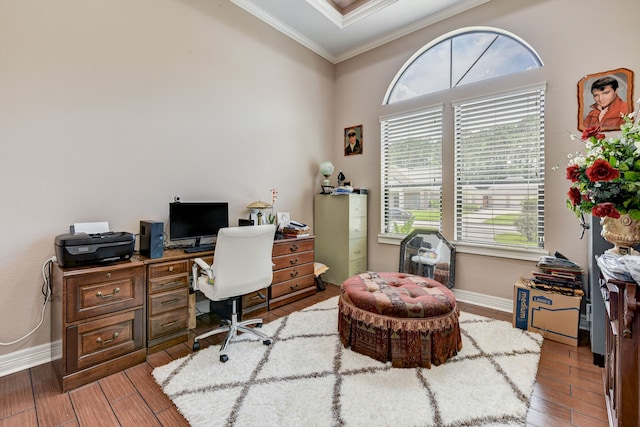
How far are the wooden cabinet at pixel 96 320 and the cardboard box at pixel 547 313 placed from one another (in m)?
3.24

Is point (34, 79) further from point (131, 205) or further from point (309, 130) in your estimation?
point (309, 130)

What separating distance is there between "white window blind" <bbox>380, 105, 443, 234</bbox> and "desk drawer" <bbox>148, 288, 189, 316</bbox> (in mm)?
2748

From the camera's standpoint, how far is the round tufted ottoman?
6.34 feet

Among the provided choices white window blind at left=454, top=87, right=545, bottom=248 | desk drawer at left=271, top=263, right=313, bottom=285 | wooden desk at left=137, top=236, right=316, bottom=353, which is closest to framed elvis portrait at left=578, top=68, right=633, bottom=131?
white window blind at left=454, top=87, right=545, bottom=248

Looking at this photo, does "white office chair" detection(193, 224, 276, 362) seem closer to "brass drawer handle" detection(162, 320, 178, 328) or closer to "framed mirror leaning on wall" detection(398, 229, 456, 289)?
"brass drawer handle" detection(162, 320, 178, 328)

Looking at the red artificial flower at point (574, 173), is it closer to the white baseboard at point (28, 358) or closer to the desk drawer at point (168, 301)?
the desk drawer at point (168, 301)

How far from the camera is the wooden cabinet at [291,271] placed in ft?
10.2

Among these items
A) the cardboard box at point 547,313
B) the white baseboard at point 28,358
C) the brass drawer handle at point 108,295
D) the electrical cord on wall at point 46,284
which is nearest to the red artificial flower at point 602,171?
the cardboard box at point 547,313

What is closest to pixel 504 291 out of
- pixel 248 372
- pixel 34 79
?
pixel 248 372

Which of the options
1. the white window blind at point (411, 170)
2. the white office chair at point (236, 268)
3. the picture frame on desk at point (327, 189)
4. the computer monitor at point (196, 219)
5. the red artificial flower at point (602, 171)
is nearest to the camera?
the red artificial flower at point (602, 171)

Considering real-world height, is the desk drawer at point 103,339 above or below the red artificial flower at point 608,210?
below

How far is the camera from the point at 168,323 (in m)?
2.25

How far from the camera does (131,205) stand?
246 cm

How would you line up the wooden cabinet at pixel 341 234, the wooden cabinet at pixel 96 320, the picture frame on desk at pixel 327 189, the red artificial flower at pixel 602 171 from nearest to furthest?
the red artificial flower at pixel 602 171 < the wooden cabinet at pixel 96 320 < the wooden cabinet at pixel 341 234 < the picture frame on desk at pixel 327 189
